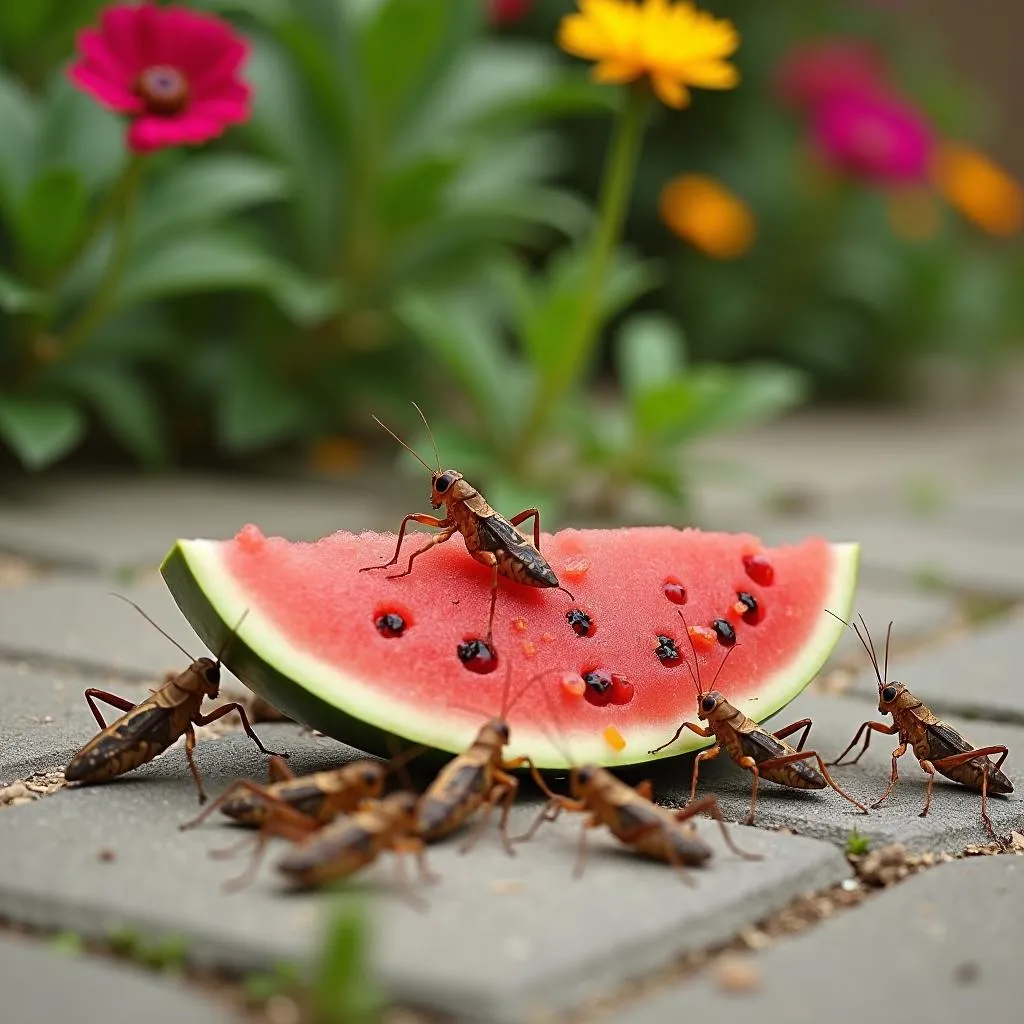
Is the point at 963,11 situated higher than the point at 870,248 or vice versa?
the point at 963,11

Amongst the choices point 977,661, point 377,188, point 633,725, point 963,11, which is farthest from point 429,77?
point 963,11

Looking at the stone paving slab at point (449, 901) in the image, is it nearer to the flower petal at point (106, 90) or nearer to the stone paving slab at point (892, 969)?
the stone paving slab at point (892, 969)

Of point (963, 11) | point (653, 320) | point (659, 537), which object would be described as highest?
point (963, 11)

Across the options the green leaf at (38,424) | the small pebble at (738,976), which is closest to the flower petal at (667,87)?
the green leaf at (38,424)

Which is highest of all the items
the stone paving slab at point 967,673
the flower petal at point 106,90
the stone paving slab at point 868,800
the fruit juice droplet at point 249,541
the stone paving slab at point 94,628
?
the flower petal at point 106,90

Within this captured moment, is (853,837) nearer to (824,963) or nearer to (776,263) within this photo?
(824,963)

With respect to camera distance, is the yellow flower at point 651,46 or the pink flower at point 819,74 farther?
the pink flower at point 819,74

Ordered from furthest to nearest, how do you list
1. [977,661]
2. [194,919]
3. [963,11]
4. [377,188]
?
[963,11], [377,188], [977,661], [194,919]

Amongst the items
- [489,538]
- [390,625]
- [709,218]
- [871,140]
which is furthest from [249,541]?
[709,218]
